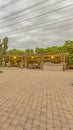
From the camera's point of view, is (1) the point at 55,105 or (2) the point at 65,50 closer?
(1) the point at 55,105

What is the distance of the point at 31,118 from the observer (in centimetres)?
473

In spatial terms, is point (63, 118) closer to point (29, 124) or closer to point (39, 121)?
point (39, 121)

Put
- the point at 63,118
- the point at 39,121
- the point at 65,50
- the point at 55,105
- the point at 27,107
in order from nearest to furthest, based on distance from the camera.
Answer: the point at 39,121, the point at 63,118, the point at 27,107, the point at 55,105, the point at 65,50

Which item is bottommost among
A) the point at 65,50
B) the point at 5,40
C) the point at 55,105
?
the point at 55,105

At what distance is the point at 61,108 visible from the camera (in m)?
5.93

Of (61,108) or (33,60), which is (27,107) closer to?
(61,108)

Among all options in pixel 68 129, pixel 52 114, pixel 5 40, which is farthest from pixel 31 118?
pixel 5 40

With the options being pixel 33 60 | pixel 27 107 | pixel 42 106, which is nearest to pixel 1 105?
pixel 27 107

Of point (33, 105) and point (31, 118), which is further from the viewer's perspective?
point (33, 105)

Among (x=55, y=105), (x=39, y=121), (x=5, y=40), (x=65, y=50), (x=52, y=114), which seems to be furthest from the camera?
(x=5, y=40)

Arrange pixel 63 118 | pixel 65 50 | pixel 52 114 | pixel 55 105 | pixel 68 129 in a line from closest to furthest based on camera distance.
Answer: pixel 68 129 < pixel 63 118 < pixel 52 114 < pixel 55 105 < pixel 65 50

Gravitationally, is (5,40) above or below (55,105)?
above

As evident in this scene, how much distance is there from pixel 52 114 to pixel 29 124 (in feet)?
3.72

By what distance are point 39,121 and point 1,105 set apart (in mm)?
2047
